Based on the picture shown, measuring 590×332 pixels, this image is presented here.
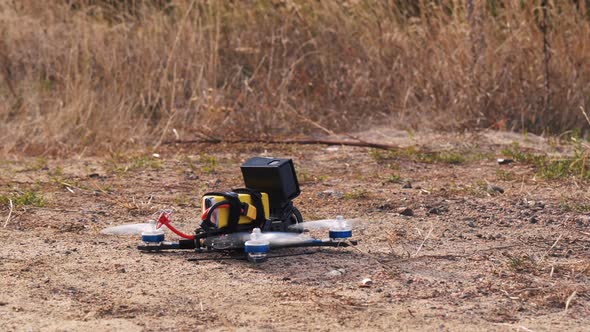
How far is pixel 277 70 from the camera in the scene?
27.1 ft

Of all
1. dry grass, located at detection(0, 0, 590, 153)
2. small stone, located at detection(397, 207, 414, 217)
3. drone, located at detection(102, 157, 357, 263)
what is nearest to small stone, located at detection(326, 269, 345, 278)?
drone, located at detection(102, 157, 357, 263)

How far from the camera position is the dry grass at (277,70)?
7688mm

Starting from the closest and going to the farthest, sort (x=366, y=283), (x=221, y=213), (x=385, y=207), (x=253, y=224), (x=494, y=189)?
1. (x=366, y=283)
2. (x=221, y=213)
3. (x=253, y=224)
4. (x=385, y=207)
5. (x=494, y=189)

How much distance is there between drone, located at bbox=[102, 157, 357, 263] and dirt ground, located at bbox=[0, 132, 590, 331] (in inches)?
2.8

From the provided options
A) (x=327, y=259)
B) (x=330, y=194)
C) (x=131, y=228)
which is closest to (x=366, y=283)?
(x=327, y=259)

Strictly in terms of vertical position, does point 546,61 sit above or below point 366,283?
above

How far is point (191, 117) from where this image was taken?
788 centimetres

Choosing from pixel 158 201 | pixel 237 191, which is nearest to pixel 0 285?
pixel 237 191

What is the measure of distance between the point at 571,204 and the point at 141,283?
2.52 metres

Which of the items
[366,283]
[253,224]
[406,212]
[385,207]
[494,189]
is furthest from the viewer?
[494,189]

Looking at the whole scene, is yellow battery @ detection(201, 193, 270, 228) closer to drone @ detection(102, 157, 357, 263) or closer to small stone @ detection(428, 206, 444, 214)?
drone @ detection(102, 157, 357, 263)

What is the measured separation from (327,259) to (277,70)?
4381 mm

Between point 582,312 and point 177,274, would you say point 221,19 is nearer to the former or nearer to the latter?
point 177,274

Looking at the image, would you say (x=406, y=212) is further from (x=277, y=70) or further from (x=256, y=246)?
(x=277, y=70)
